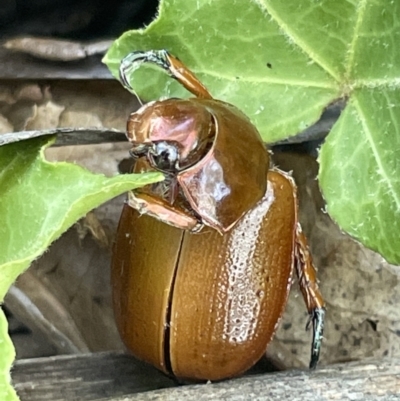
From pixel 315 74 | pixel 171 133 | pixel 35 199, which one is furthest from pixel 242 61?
pixel 35 199

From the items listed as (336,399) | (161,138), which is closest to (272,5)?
(161,138)

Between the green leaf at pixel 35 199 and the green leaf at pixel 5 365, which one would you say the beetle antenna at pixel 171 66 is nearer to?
the green leaf at pixel 35 199

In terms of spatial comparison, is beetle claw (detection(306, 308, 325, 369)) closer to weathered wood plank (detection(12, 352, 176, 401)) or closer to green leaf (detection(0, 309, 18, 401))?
weathered wood plank (detection(12, 352, 176, 401))

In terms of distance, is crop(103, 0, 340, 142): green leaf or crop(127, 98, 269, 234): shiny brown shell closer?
crop(127, 98, 269, 234): shiny brown shell

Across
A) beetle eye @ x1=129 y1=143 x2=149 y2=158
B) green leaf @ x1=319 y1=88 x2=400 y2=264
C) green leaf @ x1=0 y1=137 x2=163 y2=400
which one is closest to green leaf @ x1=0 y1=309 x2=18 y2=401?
green leaf @ x1=0 y1=137 x2=163 y2=400

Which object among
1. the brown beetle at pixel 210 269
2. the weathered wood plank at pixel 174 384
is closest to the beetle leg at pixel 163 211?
the brown beetle at pixel 210 269

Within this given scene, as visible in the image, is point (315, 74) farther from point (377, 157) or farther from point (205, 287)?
point (205, 287)
